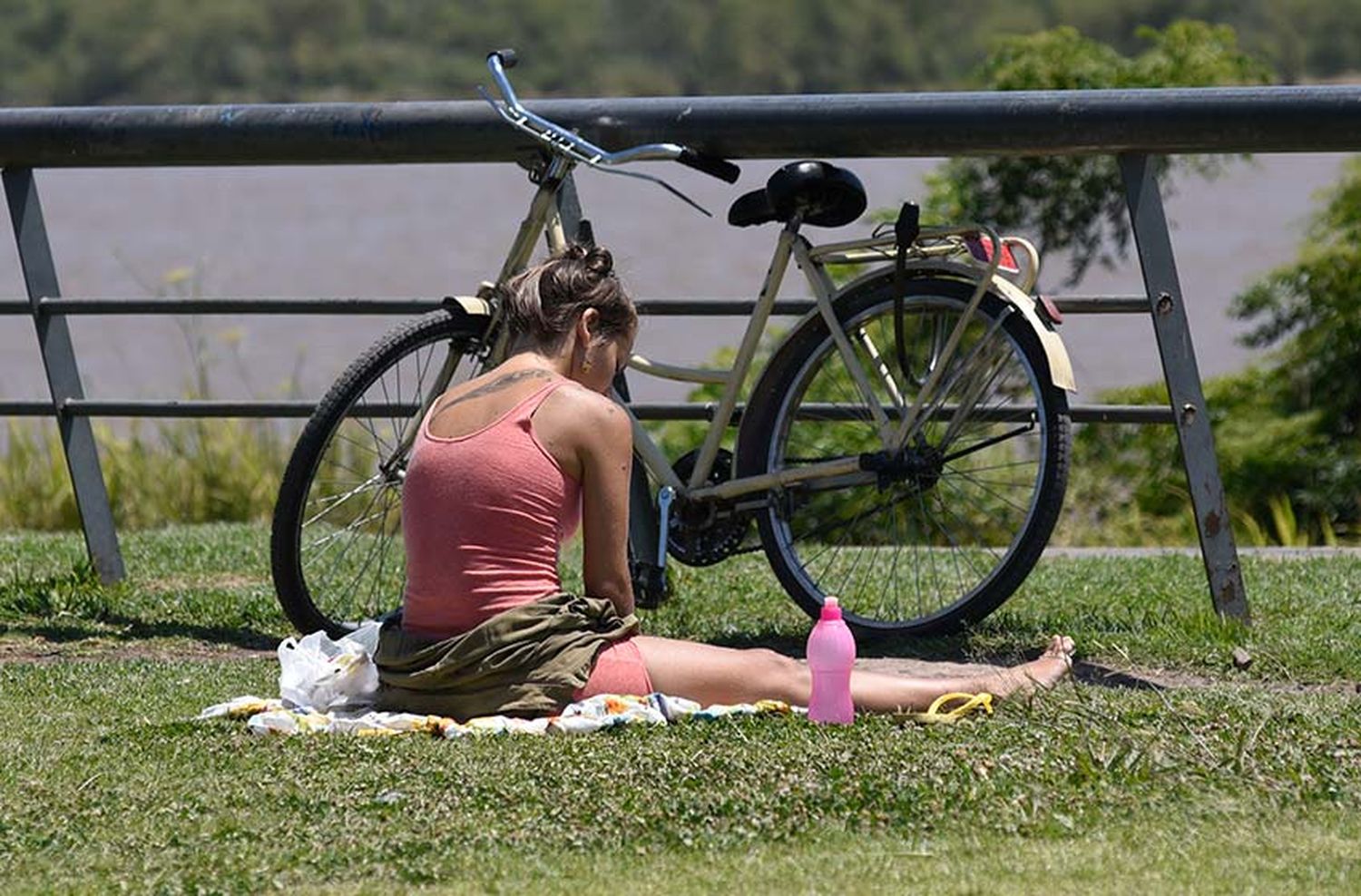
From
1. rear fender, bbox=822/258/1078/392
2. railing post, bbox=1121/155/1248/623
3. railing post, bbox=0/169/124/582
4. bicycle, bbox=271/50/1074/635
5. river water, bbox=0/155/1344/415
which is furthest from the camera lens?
river water, bbox=0/155/1344/415

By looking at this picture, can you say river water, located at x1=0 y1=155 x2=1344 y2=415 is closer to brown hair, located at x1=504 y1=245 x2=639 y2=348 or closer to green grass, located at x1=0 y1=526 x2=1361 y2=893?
brown hair, located at x1=504 y1=245 x2=639 y2=348

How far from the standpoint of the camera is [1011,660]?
5.97 m

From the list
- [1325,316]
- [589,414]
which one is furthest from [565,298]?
[1325,316]

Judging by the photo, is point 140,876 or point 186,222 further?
point 186,222

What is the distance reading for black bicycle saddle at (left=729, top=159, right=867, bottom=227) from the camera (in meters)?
6.04

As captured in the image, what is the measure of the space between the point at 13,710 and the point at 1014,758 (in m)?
2.38

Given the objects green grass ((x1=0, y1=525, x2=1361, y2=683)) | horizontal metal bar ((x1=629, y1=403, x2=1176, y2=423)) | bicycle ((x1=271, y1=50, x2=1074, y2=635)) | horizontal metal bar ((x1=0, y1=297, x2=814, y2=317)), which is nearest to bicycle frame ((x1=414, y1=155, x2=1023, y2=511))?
bicycle ((x1=271, y1=50, x2=1074, y2=635))

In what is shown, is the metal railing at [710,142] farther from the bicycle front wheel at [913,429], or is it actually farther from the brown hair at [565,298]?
the brown hair at [565,298]

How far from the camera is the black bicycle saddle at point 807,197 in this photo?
238 inches

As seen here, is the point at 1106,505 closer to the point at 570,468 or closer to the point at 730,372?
the point at 730,372

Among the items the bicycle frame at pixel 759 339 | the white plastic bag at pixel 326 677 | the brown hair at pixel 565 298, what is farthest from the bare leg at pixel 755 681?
the bicycle frame at pixel 759 339

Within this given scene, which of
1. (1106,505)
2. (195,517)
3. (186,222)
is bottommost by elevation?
(1106,505)

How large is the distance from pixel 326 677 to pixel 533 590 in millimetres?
502

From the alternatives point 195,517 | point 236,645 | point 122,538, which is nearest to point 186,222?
point 195,517
